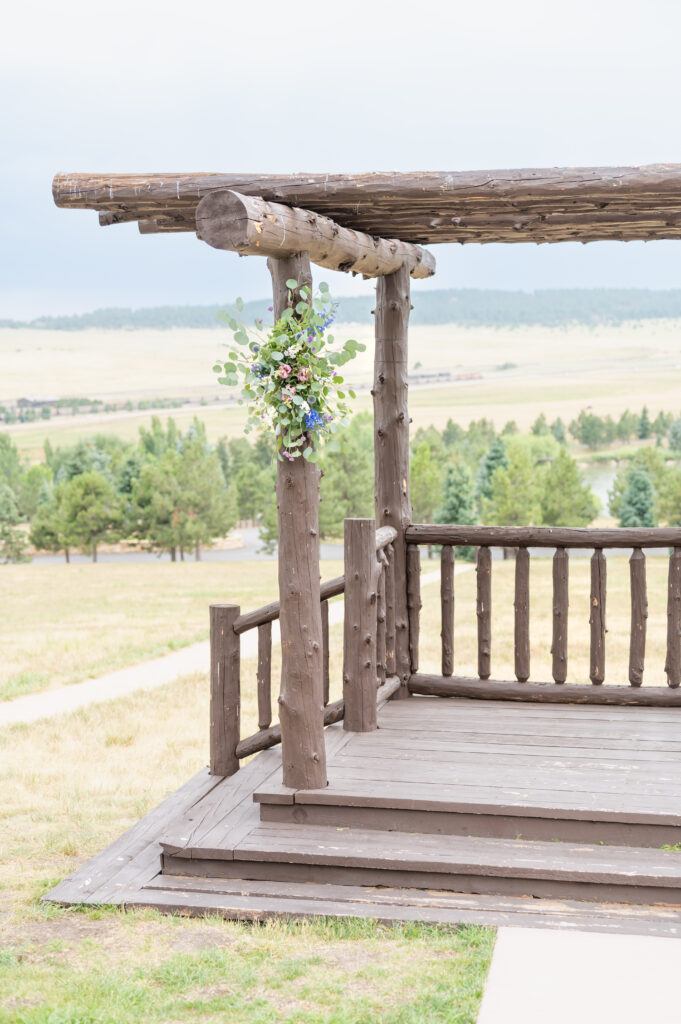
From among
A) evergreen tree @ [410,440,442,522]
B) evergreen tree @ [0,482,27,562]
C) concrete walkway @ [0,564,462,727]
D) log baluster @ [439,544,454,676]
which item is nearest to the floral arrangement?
log baluster @ [439,544,454,676]

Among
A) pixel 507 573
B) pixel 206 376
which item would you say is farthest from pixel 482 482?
pixel 206 376

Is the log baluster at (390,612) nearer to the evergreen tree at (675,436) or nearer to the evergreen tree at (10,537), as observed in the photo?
the evergreen tree at (10,537)

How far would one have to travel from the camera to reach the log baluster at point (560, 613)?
22.0ft

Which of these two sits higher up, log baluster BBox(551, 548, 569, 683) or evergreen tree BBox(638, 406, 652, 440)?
log baluster BBox(551, 548, 569, 683)

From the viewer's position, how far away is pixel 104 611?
24.3 m

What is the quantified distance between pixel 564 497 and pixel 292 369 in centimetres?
4851

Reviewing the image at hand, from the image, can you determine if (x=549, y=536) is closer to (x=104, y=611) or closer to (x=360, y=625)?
(x=360, y=625)

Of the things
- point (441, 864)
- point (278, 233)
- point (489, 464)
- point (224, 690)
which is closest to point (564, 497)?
point (489, 464)

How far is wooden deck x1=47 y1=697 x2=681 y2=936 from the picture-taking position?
15.1 ft

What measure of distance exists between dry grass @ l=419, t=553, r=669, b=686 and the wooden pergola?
319 inches

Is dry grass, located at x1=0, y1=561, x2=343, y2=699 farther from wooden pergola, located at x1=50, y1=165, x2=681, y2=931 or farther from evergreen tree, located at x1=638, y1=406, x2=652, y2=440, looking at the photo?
evergreen tree, located at x1=638, y1=406, x2=652, y2=440

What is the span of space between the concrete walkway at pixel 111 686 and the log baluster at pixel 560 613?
5631 mm

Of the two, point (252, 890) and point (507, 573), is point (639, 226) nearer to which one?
point (252, 890)

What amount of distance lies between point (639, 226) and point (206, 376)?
3350 inches
